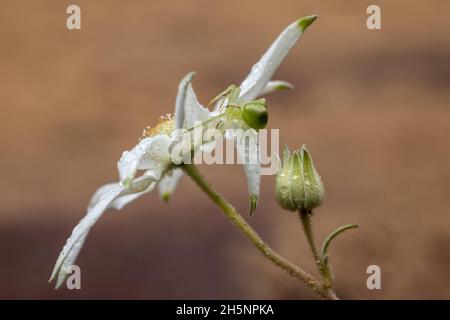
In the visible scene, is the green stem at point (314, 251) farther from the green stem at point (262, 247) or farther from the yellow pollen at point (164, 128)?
the yellow pollen at point (164, 128)

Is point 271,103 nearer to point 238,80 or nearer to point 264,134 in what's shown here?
point 238,80

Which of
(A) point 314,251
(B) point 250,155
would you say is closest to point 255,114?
(B) point 250,155

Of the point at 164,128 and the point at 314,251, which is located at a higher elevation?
the point at 164,128

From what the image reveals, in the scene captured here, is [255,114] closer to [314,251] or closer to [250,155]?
[250,155]

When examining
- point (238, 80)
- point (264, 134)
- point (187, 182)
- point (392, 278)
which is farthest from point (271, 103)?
point (264, 134)

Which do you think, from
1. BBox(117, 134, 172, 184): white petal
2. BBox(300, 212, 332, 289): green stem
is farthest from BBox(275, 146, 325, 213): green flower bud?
BBox(117, 134, 172, 184): white petal

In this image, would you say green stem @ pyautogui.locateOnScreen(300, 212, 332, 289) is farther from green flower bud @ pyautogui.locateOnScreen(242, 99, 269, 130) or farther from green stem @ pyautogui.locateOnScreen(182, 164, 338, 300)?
green flower bud @ pyautogui.locateOnScreen(242, 99, 269, 130)
